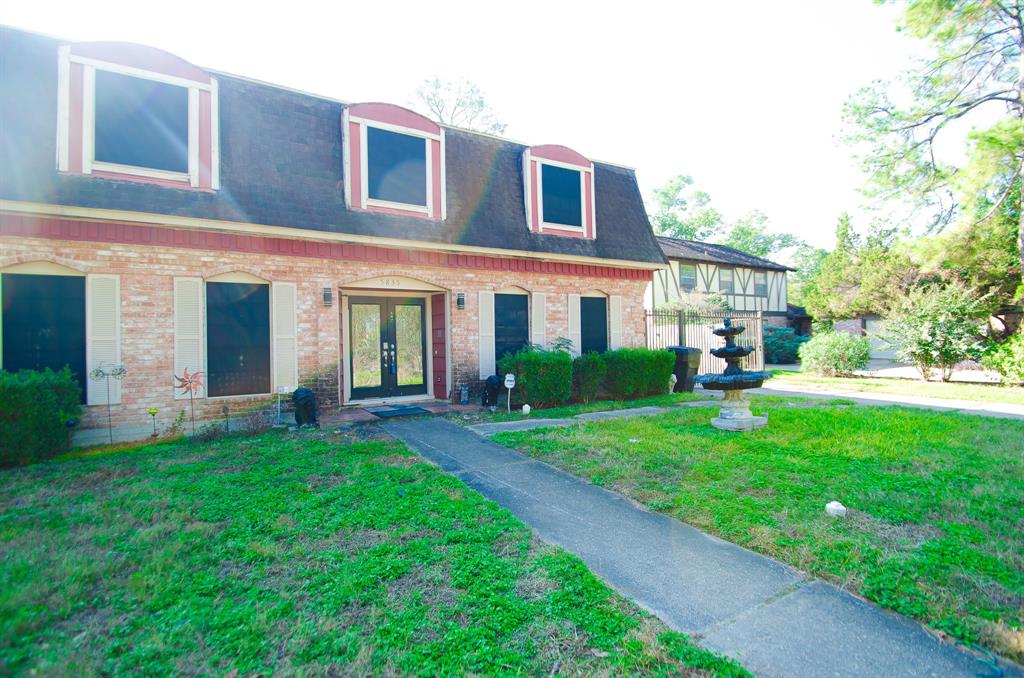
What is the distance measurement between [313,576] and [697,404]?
904 centimetres

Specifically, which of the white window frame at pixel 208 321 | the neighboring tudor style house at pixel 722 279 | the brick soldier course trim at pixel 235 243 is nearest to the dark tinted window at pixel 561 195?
the brick soldier course trim at pixel 235 243

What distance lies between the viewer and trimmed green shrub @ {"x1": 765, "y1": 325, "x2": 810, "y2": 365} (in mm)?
23609

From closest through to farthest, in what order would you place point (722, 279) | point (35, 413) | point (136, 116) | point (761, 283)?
1. point (35, 413)
2. point (136, 116)
3. point (722, 279)
4. point (761, 283)

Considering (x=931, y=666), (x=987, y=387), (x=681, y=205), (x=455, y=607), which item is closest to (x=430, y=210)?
(x=455, y=607)

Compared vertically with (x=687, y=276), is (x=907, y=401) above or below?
below

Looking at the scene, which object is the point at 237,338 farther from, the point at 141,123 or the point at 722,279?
the point at 722,279

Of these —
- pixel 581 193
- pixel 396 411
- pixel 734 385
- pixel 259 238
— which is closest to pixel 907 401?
pixel 734 385

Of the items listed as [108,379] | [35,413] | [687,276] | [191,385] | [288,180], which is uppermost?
[687,276]

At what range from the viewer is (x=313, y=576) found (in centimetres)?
321

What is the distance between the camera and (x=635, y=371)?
11375mm

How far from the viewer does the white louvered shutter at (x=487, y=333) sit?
1066 cm

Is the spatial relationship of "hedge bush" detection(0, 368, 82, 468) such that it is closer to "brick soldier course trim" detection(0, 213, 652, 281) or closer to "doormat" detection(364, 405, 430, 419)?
"brick soldier course trim" detection(0, 213, 652, 281)

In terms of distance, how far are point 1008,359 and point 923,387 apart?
2.51m

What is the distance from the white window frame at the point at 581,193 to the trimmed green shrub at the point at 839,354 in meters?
10.7
